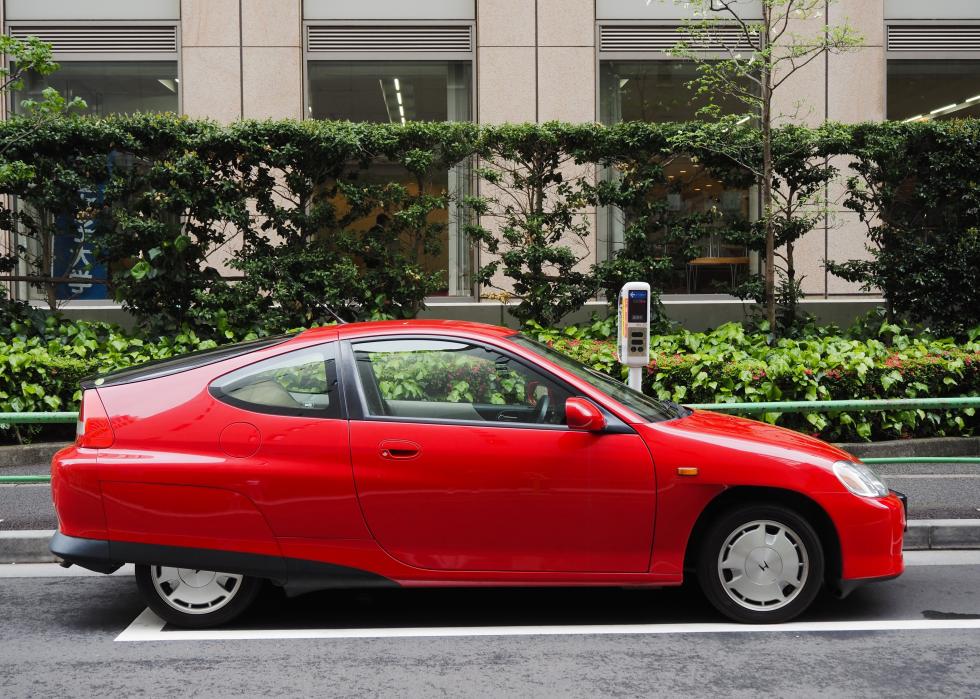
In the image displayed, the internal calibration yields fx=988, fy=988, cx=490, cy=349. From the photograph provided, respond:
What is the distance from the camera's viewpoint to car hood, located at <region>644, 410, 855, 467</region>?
4.84 m

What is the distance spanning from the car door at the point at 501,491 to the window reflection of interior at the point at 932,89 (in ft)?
38.7

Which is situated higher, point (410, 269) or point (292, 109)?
point (292, 109)

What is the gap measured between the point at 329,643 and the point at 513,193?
7477 mm

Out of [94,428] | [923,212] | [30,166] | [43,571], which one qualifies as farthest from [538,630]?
[923,212]

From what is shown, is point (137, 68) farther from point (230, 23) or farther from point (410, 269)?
point (410, 269)

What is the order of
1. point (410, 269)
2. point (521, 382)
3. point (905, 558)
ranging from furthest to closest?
point (410, 269), point (905, 558), point (521, 382)

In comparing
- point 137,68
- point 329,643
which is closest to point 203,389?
point 329,643

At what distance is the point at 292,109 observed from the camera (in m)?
14.1

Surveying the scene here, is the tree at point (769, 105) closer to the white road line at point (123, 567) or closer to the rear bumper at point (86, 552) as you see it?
the white road line at point (123, 567)

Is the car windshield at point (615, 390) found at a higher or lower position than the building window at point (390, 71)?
lower

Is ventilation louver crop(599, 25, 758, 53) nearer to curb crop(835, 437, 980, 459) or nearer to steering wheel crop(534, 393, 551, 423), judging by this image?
curb crop(835, 437, 980, 459)

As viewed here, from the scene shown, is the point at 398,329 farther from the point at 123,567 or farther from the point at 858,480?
the point at 123,567

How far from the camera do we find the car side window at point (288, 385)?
4.86 meters

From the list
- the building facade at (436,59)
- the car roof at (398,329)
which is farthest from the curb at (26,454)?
the building facade at (436,59)
